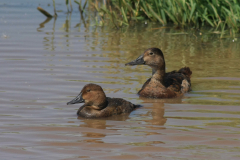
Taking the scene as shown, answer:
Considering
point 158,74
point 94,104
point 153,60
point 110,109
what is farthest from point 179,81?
point 94,104

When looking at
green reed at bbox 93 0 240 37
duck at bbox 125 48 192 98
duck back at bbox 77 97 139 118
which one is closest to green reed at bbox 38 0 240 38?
A: green reed at bbox 93 0 240 37

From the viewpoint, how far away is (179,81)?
8.70m

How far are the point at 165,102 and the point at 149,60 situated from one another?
3.45 ft

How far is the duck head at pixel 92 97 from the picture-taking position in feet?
22.8

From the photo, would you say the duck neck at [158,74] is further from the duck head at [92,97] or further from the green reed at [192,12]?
the green reed at [192,12]

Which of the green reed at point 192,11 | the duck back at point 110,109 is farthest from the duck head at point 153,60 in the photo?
the green reed at point 192,11

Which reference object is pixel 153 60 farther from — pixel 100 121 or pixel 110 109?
pixel 100 121

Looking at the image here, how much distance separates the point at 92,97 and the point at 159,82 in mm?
1893

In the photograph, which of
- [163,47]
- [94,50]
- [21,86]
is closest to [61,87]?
[21,86]

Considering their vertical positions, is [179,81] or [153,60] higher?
[153,60]

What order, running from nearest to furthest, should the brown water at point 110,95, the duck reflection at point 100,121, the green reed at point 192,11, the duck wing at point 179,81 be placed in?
the brown water at point 110,95, the duck reflection at point 100,121, the duck wing at point 179,81, the green reed at point 192,11

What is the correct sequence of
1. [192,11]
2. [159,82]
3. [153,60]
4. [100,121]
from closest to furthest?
[100,121] → [159,82] → [153,60] → [192,11]

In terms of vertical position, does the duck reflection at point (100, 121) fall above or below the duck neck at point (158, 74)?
below

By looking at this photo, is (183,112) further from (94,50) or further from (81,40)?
(81,40)
